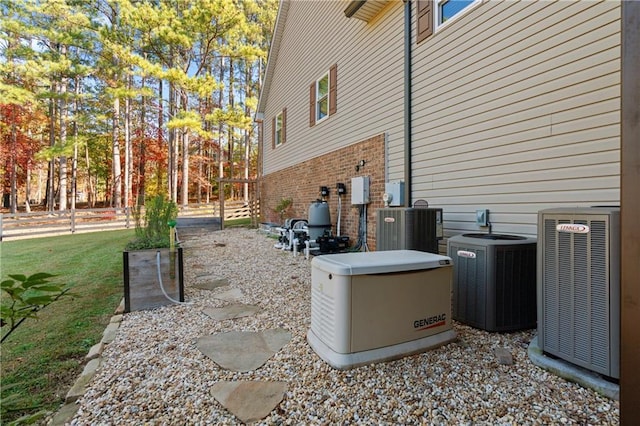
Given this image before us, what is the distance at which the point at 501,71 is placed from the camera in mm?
3660

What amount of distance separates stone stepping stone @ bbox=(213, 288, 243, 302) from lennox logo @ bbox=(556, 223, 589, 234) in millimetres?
3197

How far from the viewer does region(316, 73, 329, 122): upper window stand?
7910 millimetres

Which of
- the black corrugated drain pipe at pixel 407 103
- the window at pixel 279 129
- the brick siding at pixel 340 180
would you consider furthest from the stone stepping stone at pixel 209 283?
the window at pixel 279 129

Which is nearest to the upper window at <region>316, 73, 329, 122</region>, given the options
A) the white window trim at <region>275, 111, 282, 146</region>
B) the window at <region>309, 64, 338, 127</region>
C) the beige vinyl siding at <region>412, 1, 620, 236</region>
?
the window at <region>309, 64, 338, 127</region>

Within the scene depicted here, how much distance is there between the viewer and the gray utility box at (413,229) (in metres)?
3.87

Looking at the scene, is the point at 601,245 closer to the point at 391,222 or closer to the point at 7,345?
the point at 391,222

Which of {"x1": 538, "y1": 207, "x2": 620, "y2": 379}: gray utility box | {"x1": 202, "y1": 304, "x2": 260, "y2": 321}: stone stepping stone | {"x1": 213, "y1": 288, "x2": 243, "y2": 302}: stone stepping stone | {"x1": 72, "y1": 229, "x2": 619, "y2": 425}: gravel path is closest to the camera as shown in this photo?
{"x1": 72, "y1": 229, "x2": 619, "y2": 425}: gravel path

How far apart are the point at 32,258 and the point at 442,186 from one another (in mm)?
8490

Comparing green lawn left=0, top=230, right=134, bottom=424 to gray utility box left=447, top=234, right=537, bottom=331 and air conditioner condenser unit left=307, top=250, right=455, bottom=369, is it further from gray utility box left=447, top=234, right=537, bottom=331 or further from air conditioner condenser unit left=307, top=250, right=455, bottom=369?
gray utility box left=447, top=234, right=537, bottom=331

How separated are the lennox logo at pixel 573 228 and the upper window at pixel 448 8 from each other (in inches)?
129

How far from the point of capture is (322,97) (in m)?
8.09

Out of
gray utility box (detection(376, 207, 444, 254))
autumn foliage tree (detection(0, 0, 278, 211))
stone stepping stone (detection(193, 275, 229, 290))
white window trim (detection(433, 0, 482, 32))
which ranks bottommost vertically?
stone stepping stone (detection(193, 275, 229, 290))

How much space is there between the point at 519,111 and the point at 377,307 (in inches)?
108

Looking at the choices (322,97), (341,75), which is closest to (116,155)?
(322,97)
